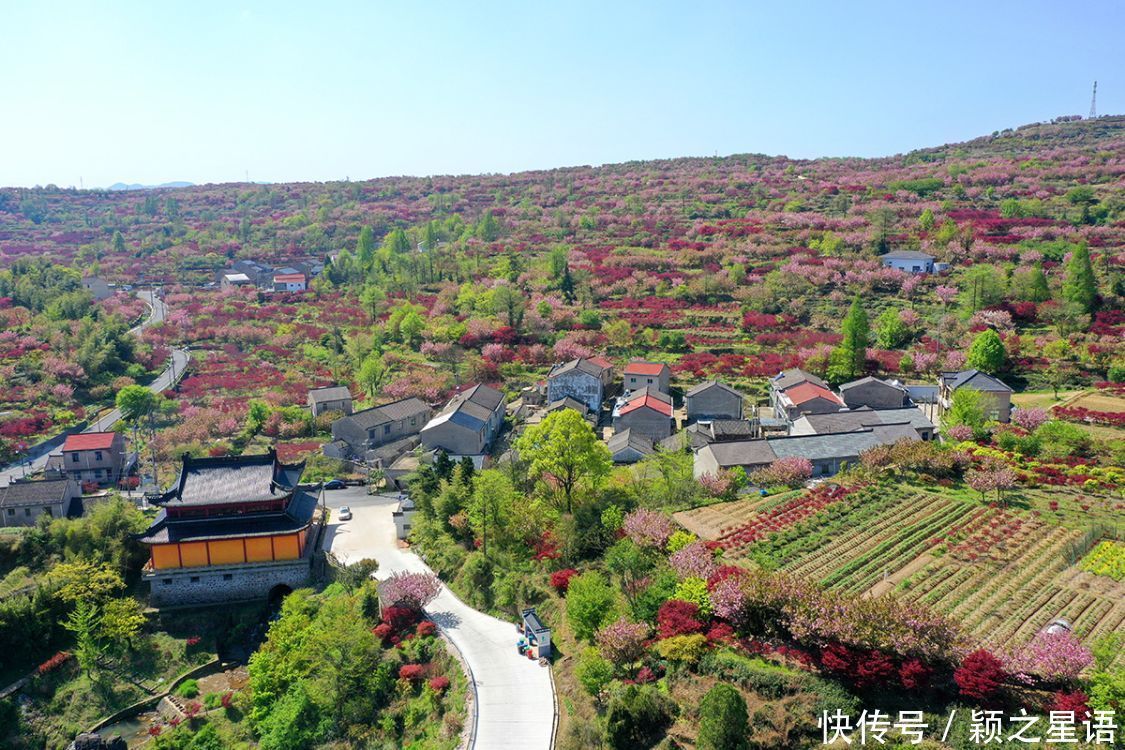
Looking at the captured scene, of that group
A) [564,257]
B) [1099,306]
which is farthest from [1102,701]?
[564,257]

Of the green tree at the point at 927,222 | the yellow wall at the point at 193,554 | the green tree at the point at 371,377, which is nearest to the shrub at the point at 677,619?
the yellow wall at the point at 193,554

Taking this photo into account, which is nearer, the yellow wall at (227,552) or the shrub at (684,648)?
the shrub at (684,648)

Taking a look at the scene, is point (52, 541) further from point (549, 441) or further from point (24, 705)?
point (549, 441)

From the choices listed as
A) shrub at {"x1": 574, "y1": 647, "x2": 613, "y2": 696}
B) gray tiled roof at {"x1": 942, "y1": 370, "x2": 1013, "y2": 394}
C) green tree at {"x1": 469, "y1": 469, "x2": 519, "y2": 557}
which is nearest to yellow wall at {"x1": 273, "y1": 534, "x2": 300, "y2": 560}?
green tree at {"x1": 469, "y1": 469, "x2": 519, "y2": 557}

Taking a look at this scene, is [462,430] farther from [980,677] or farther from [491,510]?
[980,677]

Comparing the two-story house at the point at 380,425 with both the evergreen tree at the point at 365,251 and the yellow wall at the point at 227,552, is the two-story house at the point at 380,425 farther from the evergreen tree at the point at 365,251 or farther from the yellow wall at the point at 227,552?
the evergreen tree at the point at 365,251

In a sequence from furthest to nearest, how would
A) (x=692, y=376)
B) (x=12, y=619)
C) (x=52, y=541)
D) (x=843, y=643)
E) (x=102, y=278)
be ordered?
(x=102, y=278) → (x=692, y=376) → (x=52, y=541) → (x=12, y=619) → (x=843, y=643)

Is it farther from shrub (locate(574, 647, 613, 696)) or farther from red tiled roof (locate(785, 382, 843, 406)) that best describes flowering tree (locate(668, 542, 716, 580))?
red tiled roof (locate(785, 382, 843, 406))
